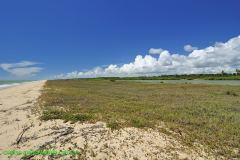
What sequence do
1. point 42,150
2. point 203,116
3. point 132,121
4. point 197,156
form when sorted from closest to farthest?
point 197,156 → point 42,150 → point 132,121 → point 203,116

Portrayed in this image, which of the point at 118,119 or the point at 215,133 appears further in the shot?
the point at 118,119

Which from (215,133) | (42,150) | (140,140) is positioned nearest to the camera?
(42,150)

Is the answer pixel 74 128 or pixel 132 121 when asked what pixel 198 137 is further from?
pixel 74 128

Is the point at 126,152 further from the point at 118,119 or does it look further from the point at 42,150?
the point at 118,119

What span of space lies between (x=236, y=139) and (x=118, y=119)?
5.36 m

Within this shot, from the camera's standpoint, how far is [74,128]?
9305mm

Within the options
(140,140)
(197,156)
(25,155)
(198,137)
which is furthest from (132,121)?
(25,155)

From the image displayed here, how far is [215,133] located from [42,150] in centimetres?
686

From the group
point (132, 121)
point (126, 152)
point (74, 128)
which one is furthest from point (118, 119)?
point (126, 152)

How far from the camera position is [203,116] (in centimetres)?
1215

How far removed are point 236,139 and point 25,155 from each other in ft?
25.1

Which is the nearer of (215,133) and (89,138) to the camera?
(89,138)

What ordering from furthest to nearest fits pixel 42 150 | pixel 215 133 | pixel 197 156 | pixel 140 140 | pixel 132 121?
pixel 132 121 → pixel 215 133 → pixel 140 140 → pixel 42 150 → pixel 197 156

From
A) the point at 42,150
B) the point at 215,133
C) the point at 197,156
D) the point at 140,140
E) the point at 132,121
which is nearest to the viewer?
the point at 197,156
